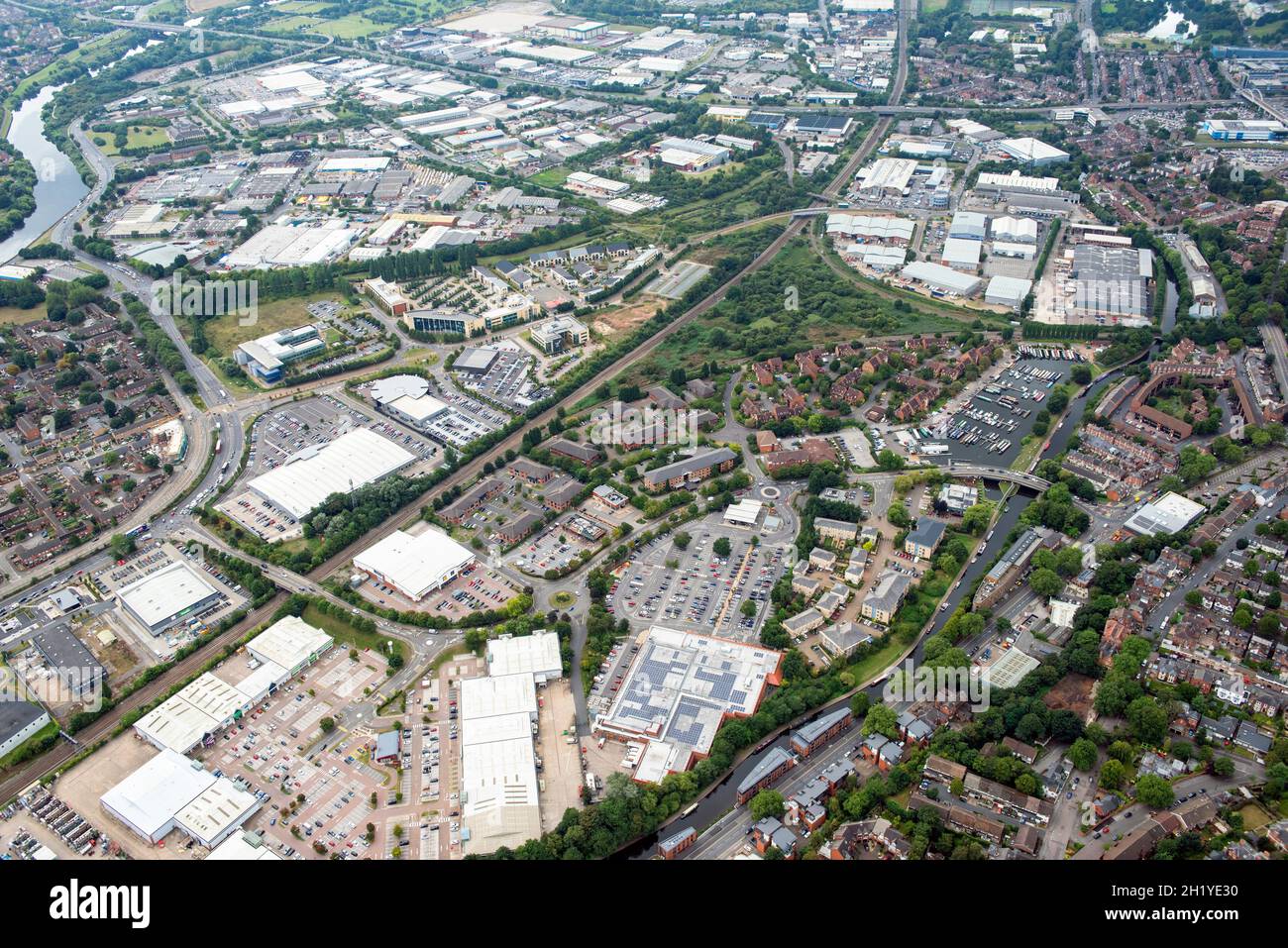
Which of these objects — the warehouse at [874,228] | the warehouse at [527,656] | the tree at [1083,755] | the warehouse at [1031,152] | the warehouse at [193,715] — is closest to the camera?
the tree at [1083,755]

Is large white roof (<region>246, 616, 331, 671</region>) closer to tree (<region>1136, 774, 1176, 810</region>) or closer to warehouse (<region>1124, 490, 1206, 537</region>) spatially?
tree (<region>1136, 774, 1176, 810</region>)

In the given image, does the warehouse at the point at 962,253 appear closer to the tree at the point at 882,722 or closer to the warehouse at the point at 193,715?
the tree at the point at 882,722

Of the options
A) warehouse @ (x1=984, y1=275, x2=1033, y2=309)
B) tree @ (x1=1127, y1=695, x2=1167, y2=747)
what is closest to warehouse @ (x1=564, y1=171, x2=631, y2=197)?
warehouse @ (x1=984, y1=275, x2=1033, y2=309)

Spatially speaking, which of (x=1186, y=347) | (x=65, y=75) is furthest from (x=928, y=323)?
(x=65, y=75)

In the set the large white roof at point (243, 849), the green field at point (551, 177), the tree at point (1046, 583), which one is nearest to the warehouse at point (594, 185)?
the green field at point (551, 177)

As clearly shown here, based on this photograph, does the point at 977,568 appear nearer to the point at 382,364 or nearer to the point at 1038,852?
the point at 1038,852
